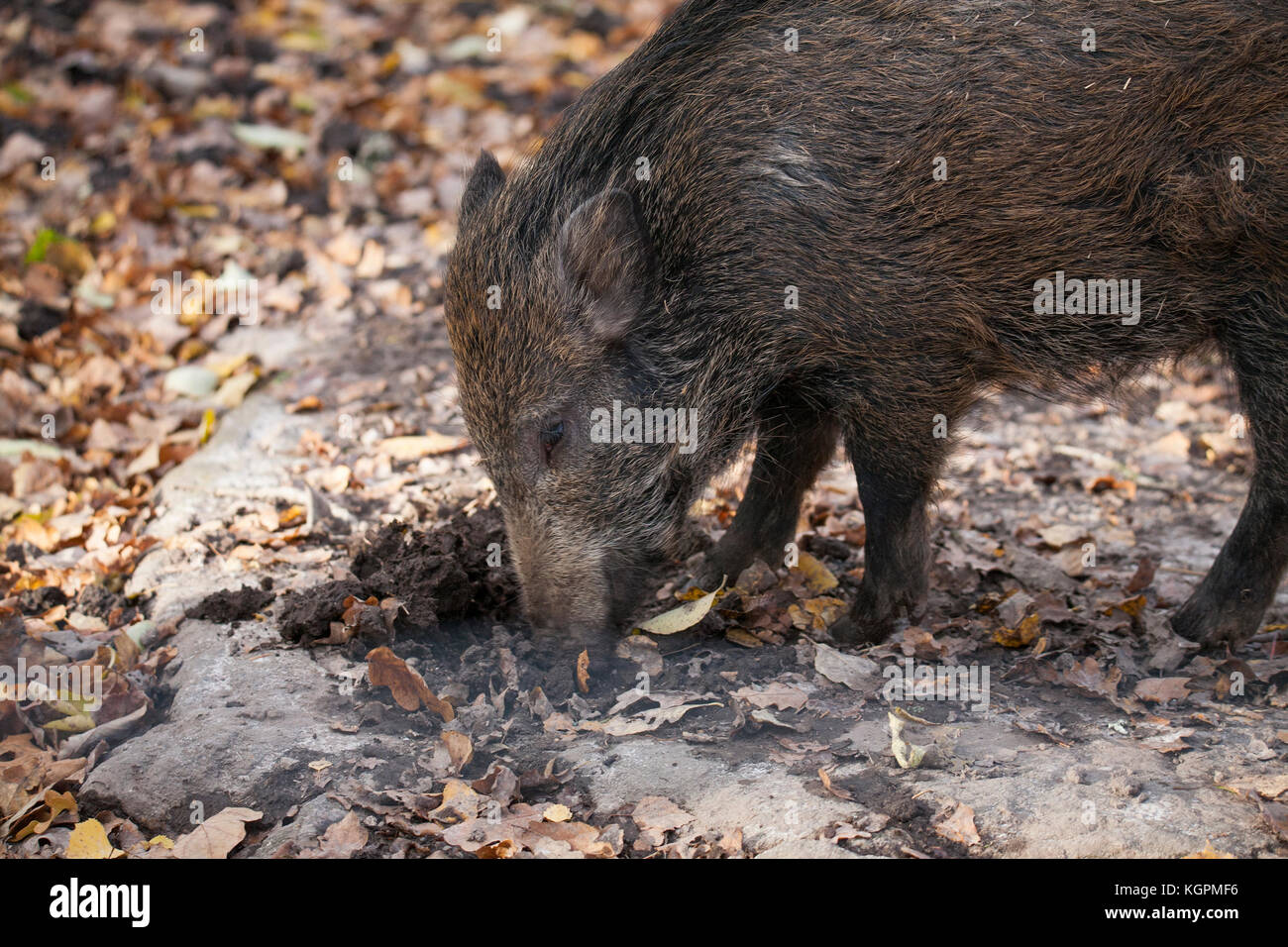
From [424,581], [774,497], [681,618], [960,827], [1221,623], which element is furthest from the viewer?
[774,497]

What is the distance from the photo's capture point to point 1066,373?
4289 mm

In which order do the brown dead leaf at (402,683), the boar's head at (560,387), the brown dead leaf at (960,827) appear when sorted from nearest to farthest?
the brown dead leaf at (960,827) → the brown dead leaf at (402,683) → the boar's head at (560,387)

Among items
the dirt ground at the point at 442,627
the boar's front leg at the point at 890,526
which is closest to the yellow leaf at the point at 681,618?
the dirt ground at the point at 442,627

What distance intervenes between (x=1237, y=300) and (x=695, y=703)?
231cm

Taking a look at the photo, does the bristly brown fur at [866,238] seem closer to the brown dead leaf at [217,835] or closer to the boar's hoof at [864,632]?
the boar's hoof at [864,632]

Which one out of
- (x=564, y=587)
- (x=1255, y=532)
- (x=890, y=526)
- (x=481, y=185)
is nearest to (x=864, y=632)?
(x=890, y=526)

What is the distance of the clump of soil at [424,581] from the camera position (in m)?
4.23

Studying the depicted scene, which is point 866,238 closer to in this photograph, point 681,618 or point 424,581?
point 681,618

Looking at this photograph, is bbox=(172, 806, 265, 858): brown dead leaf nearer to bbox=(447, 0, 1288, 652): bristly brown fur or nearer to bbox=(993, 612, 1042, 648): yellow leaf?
bbox=(447, 0, 1288, 652): bristly brown fur

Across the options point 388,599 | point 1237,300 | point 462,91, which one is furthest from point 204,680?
point 462,91

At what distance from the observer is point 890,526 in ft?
14.6

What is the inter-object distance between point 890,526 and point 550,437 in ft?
4.31

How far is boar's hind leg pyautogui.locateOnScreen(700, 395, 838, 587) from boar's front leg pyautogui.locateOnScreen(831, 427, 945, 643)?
41 cm

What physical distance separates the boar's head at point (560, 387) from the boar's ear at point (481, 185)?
0.15ft
